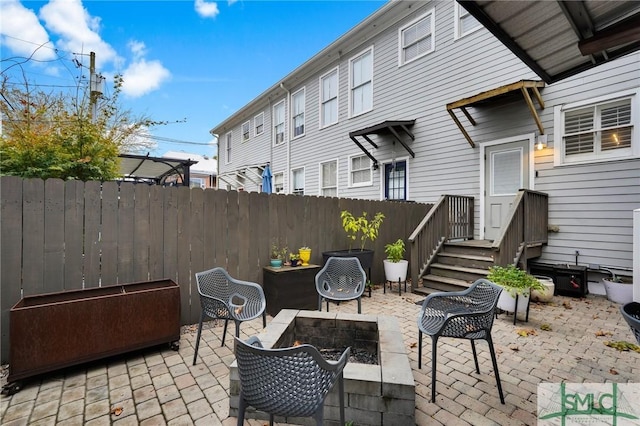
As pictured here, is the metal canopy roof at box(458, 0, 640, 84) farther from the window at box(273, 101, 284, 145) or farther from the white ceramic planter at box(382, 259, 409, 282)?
the window at box(273, 101, 284, 145)

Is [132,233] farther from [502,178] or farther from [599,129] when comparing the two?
[599,129]

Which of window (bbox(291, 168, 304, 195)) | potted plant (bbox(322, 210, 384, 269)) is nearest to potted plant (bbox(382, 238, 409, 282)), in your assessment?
potted plant (bbox(322, 210, 384, 269))

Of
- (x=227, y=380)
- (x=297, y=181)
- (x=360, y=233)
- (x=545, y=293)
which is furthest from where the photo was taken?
(x=297, y=181)

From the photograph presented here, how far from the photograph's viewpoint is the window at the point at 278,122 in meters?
12.4

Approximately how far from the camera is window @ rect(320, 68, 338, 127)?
392 inches

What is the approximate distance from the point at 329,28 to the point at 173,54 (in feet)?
19.8

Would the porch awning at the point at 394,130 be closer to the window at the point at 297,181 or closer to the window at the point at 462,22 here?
the window at the point at 462,22

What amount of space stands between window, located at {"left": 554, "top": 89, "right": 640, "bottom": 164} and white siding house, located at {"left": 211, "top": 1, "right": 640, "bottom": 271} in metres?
0.02

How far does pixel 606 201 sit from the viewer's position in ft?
16.3

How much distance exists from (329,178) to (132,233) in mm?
7549

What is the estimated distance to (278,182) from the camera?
12.6 meters

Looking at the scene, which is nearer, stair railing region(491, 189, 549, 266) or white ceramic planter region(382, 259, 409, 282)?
stair railing region(491, 189, 549, 266)

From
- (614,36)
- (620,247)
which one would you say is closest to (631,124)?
(620,247)

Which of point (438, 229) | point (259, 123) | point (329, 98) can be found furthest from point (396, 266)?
point (259, 123)
